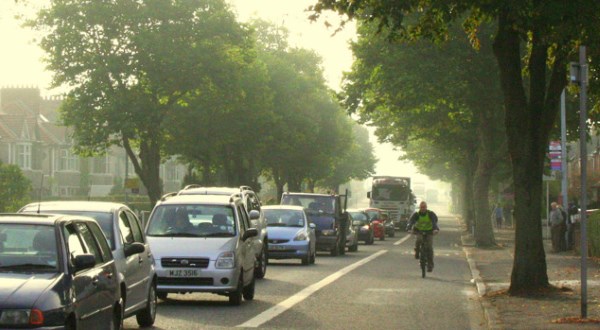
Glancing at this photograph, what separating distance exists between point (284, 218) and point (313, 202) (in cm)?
594

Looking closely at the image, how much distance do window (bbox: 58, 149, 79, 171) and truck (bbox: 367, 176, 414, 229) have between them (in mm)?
35650

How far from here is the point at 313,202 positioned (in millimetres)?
42188

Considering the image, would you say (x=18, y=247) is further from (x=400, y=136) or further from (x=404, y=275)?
(x=400, y=136)

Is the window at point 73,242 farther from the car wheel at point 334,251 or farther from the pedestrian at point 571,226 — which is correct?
the pedestrian at point 571,226

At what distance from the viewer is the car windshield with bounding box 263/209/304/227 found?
36.1 meters

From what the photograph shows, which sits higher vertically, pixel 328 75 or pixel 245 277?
pixel 328 75

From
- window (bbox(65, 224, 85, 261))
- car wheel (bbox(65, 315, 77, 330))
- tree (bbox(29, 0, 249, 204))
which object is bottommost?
car wheel (bbox(65, 315, 77, 330))

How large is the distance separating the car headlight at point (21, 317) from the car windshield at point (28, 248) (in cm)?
96

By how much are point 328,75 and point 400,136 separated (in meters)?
46.1

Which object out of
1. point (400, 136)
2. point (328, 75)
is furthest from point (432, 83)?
point (328, 75)

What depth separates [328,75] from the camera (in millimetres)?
106312

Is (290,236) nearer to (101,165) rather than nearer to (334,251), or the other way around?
(334,251)

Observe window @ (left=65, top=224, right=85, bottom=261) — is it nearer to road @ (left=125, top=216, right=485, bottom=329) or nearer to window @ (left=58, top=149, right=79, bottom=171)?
road @ (left=125, top=216, right=485, bottom=329)

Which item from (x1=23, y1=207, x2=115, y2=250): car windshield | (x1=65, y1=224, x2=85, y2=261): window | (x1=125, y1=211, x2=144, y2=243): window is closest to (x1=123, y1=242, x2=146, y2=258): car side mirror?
(x1=23, y1=207, x2=115, y2=250): car windshield
